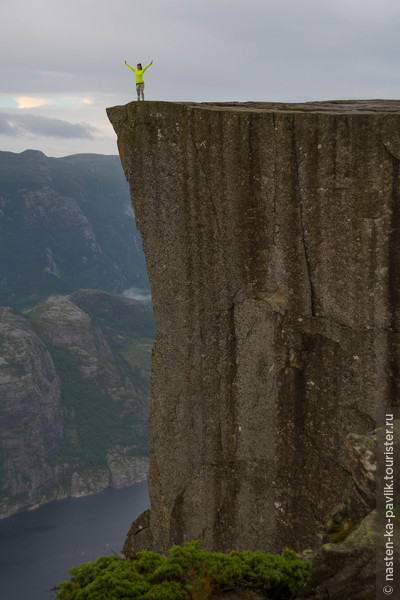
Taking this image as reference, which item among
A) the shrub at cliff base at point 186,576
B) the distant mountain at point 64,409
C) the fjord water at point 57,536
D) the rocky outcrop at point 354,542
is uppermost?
the rocky outcrop at point 354,542

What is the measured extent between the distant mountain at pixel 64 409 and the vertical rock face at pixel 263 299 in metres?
140

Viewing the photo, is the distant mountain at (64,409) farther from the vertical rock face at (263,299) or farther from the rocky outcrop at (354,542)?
the rocky outcrop at (354,542)

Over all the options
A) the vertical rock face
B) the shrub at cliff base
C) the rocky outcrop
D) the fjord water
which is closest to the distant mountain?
the fjord water

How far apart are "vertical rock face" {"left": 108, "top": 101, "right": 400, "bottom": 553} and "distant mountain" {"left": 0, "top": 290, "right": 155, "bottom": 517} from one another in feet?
459

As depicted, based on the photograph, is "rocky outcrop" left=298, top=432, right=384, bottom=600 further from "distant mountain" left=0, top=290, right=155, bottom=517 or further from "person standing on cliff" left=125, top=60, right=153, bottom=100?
"distant mountain" left=0, top=290, right=155, bottom=517

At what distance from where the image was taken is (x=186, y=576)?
6766 mm

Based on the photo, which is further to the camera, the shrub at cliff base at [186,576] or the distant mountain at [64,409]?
the distant mountain at [64,409]

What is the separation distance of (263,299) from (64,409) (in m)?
170

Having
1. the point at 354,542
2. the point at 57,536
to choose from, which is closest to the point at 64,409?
the point at 57,536

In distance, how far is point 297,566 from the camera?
6773 mm

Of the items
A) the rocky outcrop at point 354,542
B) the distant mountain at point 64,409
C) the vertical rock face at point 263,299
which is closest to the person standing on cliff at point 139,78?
the vertical rock face at point 263,299

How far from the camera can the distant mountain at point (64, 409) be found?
150125mm

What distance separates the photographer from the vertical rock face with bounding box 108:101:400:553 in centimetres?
927

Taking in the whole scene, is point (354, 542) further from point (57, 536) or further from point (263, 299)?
point (57, 536)
